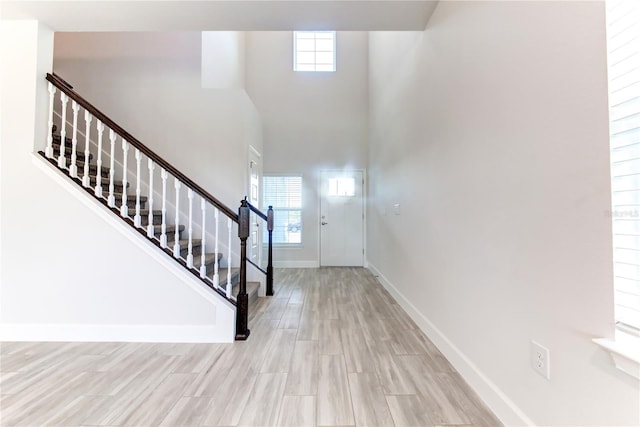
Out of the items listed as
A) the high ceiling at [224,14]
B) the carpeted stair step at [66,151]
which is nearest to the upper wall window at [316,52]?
the high ceiling at [224,14]

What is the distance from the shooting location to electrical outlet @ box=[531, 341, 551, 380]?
118 cm

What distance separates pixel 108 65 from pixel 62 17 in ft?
4.72

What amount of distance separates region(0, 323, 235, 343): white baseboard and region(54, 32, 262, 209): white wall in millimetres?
1768

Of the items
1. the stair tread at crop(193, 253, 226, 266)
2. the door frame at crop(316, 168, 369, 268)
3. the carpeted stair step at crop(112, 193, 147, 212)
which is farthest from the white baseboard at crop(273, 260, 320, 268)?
the carpeted stair step at crop(112, 193, 147, 212)

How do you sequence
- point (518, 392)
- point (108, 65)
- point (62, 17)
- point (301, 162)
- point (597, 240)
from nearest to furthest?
point (597, 240) < point (518, 392) < point (62, 17) < point (108, 65) < point (301, 162)

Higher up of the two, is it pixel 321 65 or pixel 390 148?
pixel 321 65

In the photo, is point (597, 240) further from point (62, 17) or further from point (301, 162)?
point (301, 162)

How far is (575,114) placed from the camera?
1044mm

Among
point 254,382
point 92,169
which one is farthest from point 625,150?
point 92,169

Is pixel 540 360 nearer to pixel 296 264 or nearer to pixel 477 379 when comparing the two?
pixel 477 379

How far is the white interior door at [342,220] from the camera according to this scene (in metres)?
5.67

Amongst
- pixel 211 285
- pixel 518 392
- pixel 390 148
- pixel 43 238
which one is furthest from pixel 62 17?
pixel 518 392

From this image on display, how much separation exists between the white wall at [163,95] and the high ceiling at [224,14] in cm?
115

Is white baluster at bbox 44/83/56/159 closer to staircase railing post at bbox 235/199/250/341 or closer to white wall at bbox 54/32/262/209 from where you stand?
white wall at bbox 54/32/262/209
